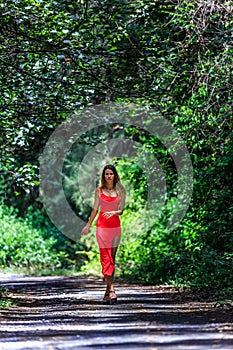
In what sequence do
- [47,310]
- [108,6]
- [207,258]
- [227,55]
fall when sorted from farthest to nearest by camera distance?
[108,6] → [227,55] → [207,258] → [47,310]

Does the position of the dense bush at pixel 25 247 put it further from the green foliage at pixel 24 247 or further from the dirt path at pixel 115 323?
the dirt path at pixel 115 323

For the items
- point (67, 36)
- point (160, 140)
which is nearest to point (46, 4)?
point (67, 36)

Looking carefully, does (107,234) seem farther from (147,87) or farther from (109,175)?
(147,87)

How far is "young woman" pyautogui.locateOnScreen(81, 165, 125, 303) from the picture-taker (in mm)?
10711

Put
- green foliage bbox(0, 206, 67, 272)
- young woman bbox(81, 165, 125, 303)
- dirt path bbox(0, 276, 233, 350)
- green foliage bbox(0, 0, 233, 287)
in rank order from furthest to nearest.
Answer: green foliage bbox(0, 206, 67, 272), green foliage bbox(0, 0, 233, 287), young woman bbox(81, 165, 125, 303), dirt path bbox(0, 276, 233, 350)

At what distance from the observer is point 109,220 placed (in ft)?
35.4

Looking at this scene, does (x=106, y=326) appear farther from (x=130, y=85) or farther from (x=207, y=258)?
(x=130, y=85)

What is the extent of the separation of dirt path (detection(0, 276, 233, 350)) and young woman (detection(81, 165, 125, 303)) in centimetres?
57

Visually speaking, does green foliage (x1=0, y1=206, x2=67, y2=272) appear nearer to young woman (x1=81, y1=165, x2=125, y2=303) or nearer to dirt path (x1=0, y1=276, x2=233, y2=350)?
dirt path (x1=0, y1=276, x2=233, y2=350)

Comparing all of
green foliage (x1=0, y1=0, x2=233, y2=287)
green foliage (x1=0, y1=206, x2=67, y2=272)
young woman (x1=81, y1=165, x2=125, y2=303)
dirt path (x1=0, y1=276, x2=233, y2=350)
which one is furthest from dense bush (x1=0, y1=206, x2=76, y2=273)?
young woman (x1=81, y1=165, x2=125, y2=303)

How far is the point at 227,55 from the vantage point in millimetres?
13016

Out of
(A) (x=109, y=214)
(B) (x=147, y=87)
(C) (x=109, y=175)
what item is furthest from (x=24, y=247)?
(A) (x=109, y=214)

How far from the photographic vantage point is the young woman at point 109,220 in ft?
35.1

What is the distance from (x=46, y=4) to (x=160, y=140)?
14.4ft
